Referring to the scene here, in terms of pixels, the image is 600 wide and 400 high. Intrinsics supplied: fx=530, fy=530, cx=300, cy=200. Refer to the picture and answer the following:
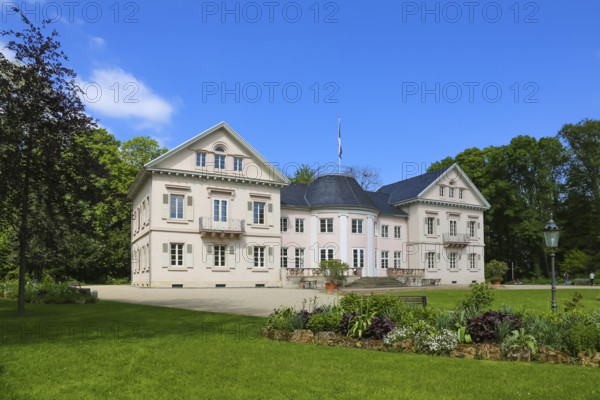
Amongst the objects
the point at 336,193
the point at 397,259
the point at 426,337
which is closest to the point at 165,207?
the point at 336,193

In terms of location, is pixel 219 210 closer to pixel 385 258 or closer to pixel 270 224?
pixel 270 224

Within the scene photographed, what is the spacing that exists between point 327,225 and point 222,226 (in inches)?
358

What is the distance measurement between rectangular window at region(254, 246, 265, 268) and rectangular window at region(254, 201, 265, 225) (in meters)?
1.90

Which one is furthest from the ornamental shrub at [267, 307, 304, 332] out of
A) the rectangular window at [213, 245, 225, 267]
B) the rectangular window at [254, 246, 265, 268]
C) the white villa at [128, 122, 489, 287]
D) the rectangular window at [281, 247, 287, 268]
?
the rectangular window at [281, 247, 287, 268]

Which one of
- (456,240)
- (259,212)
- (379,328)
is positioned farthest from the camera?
(456,240)

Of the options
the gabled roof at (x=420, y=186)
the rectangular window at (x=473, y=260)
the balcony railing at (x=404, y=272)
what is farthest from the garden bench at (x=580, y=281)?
the balcony railing at (x=404, y=272)

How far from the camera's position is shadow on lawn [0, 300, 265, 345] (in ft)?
34.8

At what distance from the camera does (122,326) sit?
487 inches

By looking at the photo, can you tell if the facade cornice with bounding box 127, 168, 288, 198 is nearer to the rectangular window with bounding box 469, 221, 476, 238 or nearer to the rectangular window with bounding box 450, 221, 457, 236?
the rectangular window with bounding box 450, 221, 457, 236

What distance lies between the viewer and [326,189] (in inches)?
1693

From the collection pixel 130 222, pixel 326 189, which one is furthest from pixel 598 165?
pixel 130 222

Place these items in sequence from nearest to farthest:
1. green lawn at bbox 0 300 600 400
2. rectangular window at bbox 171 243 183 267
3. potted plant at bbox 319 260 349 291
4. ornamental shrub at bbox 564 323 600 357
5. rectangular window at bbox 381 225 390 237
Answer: green lawn at bbox 0 300 600 400
ornamental shrub at bbox 564 323 600 357
potted plant at bbox 319 260 349 291
rectangular window at bbox 171 243 183 267
rectangular window at bbox 381 225 390 237

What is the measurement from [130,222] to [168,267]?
14195 millimetres

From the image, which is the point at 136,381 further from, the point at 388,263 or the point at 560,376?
the point at 388,263
